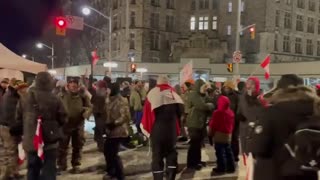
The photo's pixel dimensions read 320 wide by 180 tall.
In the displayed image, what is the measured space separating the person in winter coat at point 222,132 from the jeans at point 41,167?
4.00 metres

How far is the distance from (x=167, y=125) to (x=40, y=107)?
2.33m

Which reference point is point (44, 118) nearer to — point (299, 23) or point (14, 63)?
point (14, 63)

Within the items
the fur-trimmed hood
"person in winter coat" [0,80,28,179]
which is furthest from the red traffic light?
the fur-trimmed hood

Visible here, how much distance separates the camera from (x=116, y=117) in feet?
28.6

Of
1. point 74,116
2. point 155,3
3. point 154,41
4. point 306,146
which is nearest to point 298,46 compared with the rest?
point 154,41

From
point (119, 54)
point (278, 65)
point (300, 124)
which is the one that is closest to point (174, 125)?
point (300, 124)

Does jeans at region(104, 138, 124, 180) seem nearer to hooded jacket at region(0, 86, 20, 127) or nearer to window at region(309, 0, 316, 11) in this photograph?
hooded jacket at region(0, 86, 20, 127)

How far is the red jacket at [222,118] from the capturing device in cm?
988

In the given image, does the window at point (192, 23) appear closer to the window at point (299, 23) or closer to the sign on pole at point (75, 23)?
the window at point (299, 23)

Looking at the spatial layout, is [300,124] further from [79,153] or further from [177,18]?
[177,18]

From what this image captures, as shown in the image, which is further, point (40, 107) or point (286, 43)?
point (286, 43)

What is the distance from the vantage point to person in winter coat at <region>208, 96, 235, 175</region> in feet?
32.6

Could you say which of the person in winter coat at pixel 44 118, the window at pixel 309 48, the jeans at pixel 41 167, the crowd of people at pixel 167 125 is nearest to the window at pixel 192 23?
the window at pixel 309 48

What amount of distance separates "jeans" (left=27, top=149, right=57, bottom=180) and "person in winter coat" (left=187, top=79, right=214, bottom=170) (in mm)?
3902
